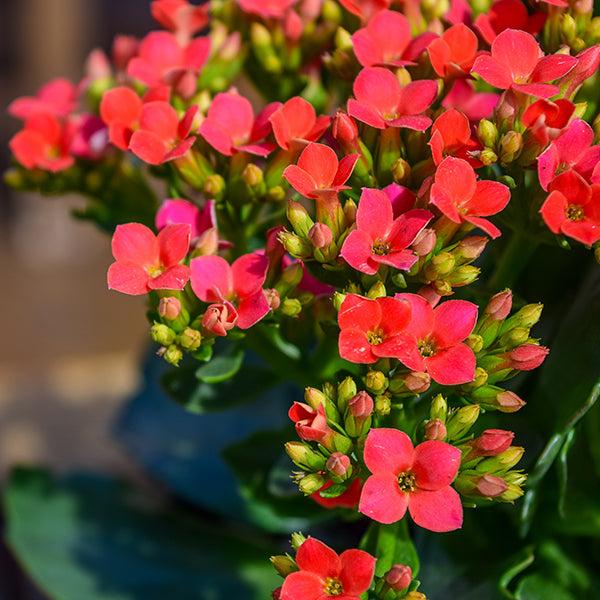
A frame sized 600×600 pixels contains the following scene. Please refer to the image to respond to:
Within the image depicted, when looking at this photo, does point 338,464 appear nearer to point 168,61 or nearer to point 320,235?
point 320,235

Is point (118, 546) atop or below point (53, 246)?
atop

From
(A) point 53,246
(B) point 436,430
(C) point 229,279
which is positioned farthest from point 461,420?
(A) point 53,246

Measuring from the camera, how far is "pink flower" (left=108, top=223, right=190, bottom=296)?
0.35m

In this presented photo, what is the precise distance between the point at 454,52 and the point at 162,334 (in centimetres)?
19

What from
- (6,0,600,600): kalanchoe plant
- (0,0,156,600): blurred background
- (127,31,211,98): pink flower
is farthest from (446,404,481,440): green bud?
(0,0,156,600): blurred background

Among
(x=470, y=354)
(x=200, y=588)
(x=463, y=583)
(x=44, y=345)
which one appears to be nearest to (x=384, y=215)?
(x=470, y=354)

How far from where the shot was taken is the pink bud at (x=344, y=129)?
1.15 ft

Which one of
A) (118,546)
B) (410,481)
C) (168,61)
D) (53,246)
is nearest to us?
(410,481)

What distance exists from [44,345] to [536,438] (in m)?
1.74

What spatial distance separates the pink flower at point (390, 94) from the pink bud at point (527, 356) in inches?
4.6

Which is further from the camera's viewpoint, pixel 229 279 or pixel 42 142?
pixel 42 142

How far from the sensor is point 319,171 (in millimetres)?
347

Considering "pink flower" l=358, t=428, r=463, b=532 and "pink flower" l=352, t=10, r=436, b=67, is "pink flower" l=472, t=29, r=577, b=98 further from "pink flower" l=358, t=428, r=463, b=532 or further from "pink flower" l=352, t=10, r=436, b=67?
"pink flower" l=358, t=428, r=463, b=532

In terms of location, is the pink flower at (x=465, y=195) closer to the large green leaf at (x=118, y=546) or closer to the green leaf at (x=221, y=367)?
the green leaf at (x=221, y=367)
